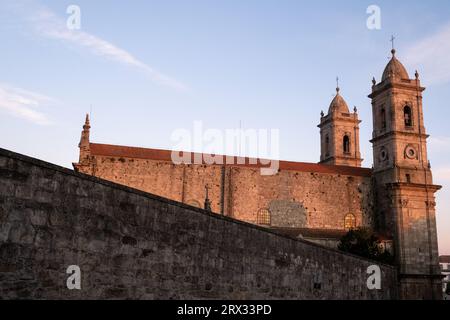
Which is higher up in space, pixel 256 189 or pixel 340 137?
pixel 340 137

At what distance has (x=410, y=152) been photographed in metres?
45.9

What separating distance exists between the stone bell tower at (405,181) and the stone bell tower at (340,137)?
9.28 m

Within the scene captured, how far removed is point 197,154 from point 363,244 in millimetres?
14910

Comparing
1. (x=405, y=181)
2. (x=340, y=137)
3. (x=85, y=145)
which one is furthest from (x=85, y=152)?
(x=340, y=137)

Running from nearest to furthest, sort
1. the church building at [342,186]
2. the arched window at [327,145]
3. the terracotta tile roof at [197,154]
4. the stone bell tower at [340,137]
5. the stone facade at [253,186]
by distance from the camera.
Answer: the stone facade at [253,186] < the terracotta tile roof at [197,154] < the church building at [342,186] < the stone bell tower at [340,137] < the arched window at [327,145]

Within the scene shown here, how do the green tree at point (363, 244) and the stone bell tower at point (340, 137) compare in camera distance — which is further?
the stone bell tower at point (340, 137)

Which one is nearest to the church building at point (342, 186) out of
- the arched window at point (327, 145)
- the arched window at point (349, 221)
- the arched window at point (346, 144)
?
the arched window at point (349, 221)

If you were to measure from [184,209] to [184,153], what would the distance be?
31.6m

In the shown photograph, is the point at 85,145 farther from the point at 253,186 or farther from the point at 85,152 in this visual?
the point at 253,186

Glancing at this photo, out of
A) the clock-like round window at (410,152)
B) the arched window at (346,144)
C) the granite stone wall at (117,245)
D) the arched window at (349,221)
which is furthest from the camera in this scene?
the arched window at (346,144)

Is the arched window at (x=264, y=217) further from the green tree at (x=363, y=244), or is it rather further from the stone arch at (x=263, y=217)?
the green tree at (x=363, y=244)

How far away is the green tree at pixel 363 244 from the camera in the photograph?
3794cm
